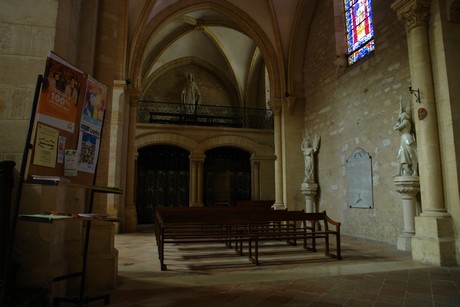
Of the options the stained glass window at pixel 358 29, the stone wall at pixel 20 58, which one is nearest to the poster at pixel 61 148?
the stone wall at pixel 20 58

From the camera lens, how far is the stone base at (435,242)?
16.0 ft

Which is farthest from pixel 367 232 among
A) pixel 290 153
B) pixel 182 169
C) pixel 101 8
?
pixel 182 169

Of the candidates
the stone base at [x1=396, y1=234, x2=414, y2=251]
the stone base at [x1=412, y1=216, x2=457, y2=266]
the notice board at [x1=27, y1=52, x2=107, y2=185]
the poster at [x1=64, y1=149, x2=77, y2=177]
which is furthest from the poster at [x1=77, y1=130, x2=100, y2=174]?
the stone base at [x1=396, y1=234, x2=414, y2=251]

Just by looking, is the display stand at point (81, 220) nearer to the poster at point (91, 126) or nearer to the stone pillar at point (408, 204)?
the poster at point (91, 126)

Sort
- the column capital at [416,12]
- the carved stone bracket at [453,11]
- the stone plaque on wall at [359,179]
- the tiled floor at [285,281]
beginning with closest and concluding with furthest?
the tiled floor at [285,281]
the carved stone bracket at [453,11]
the column capital at [416,12]
the stone plaque on wall at [359,179]

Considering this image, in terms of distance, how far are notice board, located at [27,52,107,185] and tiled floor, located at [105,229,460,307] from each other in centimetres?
136

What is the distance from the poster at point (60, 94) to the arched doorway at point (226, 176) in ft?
42.0

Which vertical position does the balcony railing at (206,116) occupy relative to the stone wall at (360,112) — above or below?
above

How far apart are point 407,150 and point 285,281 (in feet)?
13.3

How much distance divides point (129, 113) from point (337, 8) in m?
Answer: 7.21

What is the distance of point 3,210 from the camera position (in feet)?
8.23

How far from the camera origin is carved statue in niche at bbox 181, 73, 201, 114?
17578mm

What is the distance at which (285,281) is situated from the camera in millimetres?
3840

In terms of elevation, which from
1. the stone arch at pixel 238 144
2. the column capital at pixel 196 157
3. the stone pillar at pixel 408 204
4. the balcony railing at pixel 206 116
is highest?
the balcony railing at pixel 206 116
